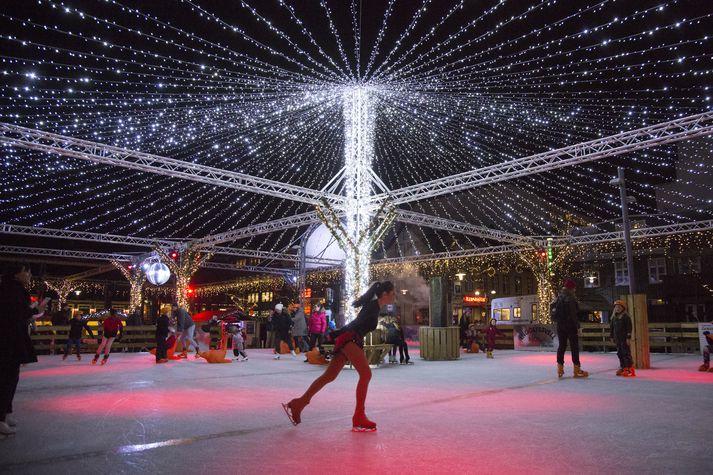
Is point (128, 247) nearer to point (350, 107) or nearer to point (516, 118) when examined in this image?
point (350, 107)

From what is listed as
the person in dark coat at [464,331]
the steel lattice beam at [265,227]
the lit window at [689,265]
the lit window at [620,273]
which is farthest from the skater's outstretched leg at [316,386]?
the lit window at [620,273]

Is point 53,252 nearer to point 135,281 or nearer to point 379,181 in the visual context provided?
point 135,281

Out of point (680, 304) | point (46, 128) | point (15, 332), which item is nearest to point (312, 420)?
point (15, 332)

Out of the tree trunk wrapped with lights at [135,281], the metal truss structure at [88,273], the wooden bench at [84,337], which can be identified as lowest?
the wooden bench at [84,337]

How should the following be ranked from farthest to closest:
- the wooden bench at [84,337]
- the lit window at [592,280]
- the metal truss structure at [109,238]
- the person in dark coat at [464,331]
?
the lit window at [592,280] < the metal truss structure at [109,238] < the person in dark coat at [464,331] < the wooden bench at [84,337]

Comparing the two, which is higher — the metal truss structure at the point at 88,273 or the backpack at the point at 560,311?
the metal truss structure at the point at 88,273

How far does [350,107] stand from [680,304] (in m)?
27.6

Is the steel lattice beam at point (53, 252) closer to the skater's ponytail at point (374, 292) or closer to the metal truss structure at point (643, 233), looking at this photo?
the metal truss structure at point (643, 233)

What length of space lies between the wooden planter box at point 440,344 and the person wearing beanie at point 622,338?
4.81m

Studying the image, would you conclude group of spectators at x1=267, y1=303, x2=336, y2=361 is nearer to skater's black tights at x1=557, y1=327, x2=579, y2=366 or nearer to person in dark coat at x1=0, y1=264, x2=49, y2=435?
skater's black tights at x1=557, y1=327, x2=579, y2=366

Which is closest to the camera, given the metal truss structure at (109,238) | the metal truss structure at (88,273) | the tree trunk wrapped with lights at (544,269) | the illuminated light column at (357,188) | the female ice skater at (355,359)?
the female ice skater at (355,359)

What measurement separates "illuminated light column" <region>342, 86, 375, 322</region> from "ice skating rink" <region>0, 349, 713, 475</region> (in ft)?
21.9

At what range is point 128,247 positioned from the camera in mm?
32750

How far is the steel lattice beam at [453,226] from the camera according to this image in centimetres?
2345
